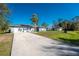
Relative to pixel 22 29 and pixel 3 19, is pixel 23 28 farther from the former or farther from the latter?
pixel 3 19

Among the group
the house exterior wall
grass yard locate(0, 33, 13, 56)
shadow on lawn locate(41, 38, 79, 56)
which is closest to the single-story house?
the house exterior wall

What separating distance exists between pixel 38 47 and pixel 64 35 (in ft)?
1.58

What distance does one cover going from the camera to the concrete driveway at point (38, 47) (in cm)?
461

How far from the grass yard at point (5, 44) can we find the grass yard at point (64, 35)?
0.49 metres

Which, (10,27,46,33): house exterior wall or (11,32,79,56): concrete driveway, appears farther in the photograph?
(10,27,46,33): house exterior wall

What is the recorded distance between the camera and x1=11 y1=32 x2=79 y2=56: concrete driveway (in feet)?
15.1

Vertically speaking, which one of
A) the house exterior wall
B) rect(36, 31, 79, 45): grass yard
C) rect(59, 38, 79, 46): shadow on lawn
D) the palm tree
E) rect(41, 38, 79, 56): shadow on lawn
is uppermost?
the palm tree

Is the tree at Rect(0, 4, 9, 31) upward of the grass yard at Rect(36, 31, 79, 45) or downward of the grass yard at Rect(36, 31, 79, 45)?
upward

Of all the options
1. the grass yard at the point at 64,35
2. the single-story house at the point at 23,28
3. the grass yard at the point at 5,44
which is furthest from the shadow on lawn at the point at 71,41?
the grass yard at the point at 5,44

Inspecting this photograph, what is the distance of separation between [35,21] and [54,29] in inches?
13.3

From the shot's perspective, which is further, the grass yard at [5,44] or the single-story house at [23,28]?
the single-story house at [23,28]

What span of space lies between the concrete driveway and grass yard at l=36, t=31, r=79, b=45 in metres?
0.08

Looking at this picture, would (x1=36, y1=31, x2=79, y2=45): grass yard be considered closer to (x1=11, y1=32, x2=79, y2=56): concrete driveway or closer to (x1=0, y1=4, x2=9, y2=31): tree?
(x1=11, y1=32, x2=79, y2=56): concrete driveway

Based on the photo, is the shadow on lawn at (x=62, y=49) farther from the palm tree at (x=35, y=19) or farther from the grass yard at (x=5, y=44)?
the grass yard at (x=5, y=44)
